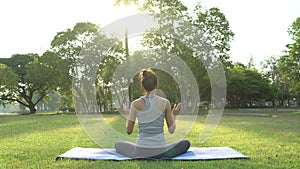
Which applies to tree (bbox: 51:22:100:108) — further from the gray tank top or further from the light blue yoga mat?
the gray tank top

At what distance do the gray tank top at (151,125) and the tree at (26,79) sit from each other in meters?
32.2

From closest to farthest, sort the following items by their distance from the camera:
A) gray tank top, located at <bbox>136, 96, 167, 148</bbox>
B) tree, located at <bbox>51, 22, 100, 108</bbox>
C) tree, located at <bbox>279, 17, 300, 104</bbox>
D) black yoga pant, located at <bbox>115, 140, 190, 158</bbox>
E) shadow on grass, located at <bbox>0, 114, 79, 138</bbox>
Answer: gray tank top, located at <bbox>136, 96, 167, 148</bbox> < black yoga pant, located at <bbox>115, 140, 190, 158</bbox> < shadow on grass, located at <bbox>0, 114, 79, 138</bbox> < tree, located at <bbox>279, 17, 300, 104</bbox> < tree, located at <bbox>51, 22, 100, 108</bbox>

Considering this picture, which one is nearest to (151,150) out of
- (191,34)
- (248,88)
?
(191,34)

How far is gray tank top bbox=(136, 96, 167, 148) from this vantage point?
5203 millimetres

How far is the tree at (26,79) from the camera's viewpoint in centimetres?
3707

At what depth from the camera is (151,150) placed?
213 inches

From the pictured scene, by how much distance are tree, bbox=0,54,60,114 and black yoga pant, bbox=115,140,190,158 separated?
31.7 meters

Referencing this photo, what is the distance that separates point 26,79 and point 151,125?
36.5m

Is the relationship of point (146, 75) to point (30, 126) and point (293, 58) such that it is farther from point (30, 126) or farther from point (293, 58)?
point (293, 58)

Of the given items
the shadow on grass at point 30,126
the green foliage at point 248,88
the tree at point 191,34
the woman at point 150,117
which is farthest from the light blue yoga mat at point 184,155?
the green foliage at point 248,88

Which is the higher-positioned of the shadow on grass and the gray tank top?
the gray tank top

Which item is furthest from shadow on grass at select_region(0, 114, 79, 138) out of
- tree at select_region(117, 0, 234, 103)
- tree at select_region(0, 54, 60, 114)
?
tree at select_region(0, 54, 60, 114)

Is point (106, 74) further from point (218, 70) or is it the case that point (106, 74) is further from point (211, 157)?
point (211, 157)

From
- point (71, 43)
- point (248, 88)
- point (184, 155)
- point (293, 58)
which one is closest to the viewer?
point (184, 155)
